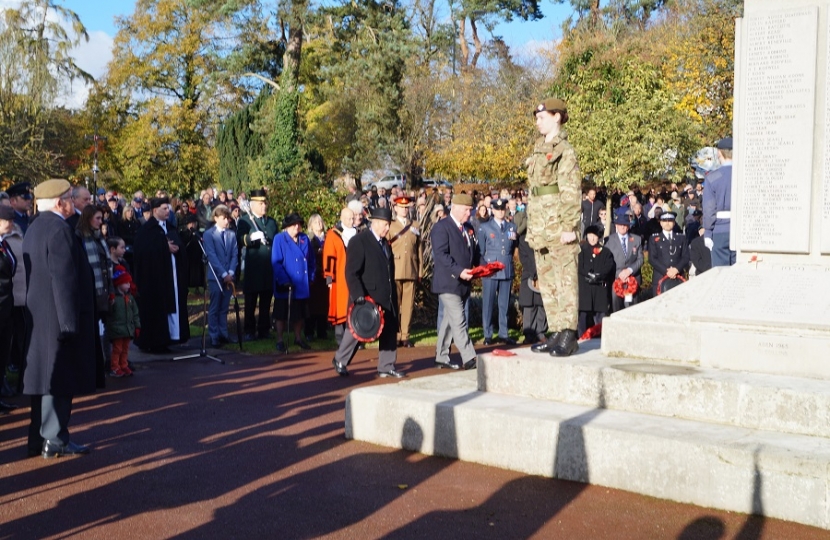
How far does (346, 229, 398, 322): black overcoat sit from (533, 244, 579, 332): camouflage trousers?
123 inches

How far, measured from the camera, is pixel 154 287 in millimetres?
14500

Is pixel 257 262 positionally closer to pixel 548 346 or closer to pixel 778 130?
pixel 548 346

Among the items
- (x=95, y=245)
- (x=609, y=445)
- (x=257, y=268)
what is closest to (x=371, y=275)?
(x=95, y=245)

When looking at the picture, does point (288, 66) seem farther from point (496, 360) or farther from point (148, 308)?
point (496, 360)

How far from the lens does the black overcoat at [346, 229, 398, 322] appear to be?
38.5 feet

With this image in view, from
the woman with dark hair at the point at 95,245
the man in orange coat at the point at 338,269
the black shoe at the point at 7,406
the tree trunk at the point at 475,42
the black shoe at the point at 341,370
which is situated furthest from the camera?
the tree trunk at the point at 475,42

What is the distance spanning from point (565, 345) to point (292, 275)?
698 cm

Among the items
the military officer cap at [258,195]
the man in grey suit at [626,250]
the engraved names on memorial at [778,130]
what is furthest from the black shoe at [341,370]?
the man in grey suit at [626,250]

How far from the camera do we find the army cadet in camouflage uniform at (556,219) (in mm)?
8602

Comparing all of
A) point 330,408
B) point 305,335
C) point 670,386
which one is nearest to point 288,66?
point 305,335

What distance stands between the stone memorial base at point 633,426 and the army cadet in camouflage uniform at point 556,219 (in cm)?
34

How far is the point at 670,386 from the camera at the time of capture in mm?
7609

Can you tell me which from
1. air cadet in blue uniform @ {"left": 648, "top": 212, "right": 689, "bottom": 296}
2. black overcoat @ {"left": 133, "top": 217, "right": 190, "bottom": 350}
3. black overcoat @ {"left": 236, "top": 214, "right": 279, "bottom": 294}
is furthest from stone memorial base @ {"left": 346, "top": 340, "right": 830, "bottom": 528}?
air cadet in blue uniform @ {"left": 648, "top": 212, "right": 689, "bottom": 296}

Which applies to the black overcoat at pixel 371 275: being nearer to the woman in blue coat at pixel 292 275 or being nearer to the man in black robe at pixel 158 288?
the woman in blue coat at pixel 292 275
